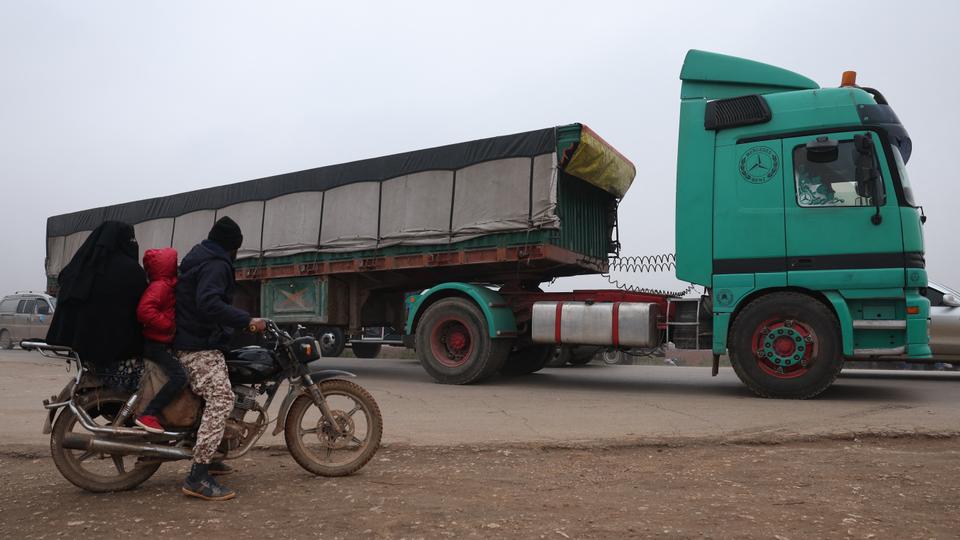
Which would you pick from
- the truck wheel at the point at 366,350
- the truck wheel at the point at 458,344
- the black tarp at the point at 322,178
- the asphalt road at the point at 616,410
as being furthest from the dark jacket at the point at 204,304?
the truck wheel at the point at 366,350

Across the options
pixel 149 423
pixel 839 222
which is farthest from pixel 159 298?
pixel 839 222

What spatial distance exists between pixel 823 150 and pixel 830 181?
0.34m

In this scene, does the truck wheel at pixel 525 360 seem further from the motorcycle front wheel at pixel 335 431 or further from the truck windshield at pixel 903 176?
the motorcycle front wheel at pixel 335 431

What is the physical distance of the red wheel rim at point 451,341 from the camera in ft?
31.5

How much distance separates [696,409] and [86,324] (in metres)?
5.35

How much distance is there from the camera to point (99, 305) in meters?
3.80

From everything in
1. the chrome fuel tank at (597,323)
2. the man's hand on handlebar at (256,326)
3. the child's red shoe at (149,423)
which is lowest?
the child's red shoe at (149,423)

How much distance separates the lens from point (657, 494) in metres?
3.74

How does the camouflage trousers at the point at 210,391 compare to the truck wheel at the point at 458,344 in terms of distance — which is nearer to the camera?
the camouflage trousers at the point at 210,391

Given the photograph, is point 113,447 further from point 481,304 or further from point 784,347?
point 784,347

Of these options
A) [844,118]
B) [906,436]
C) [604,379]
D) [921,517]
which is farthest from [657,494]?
[604,379]

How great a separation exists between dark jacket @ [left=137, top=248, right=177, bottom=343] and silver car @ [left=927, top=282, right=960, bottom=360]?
994 cm

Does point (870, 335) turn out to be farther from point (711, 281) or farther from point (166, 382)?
point (166, 382)

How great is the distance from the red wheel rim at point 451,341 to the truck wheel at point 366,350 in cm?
827
